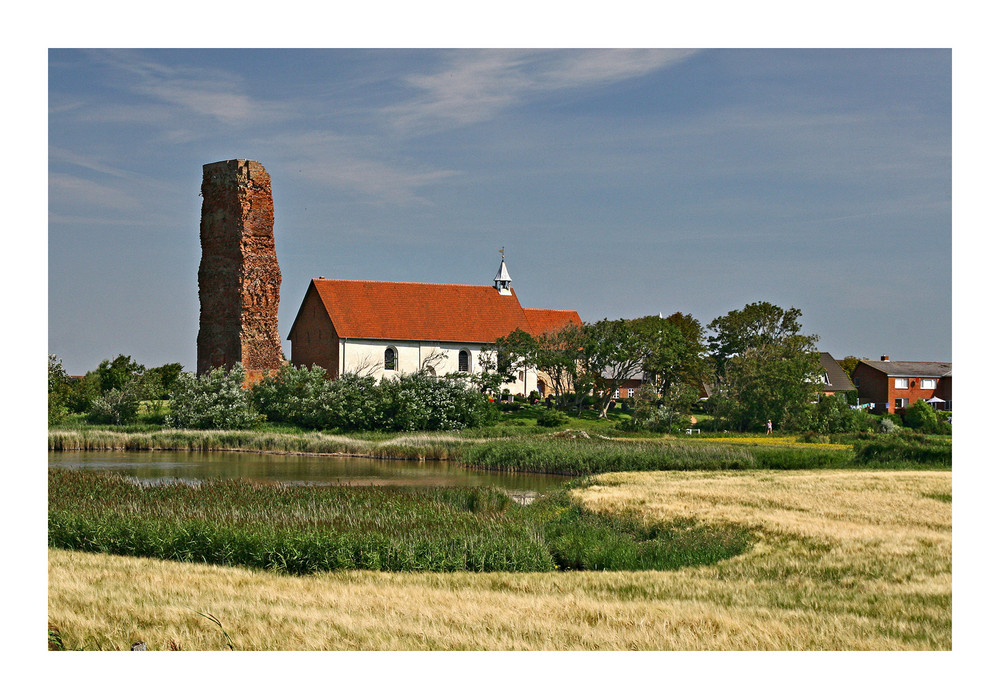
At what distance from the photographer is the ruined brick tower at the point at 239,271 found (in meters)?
45.6

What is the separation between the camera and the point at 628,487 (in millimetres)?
20141

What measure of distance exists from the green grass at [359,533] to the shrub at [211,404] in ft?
70.9

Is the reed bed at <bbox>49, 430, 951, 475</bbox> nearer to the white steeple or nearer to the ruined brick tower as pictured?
the ruined brick tower

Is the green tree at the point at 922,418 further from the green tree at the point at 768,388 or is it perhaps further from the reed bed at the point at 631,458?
the reed bed at the point at 631,458

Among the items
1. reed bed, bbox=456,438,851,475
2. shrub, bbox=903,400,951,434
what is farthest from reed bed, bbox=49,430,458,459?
shrub, bbox=903,400,951,434

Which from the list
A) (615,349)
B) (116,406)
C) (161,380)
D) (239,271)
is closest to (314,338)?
(239,271)

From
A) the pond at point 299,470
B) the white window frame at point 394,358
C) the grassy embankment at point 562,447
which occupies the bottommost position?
the pond at point 299,470

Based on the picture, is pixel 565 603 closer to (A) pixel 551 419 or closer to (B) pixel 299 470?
(B) pixel 299 470

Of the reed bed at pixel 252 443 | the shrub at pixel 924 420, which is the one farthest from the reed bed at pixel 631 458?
the shrub at pixel 924 420

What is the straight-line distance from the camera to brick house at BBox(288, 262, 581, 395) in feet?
187

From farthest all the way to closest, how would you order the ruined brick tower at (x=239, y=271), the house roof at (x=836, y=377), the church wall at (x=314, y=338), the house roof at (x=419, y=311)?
the house roof at (x=836, y=377)
the house roof at (x=419, y=311)
the church wall at (x=314, y=338)
the ruined brick tower at (x=239, y=271)

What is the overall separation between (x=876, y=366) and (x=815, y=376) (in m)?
13.8
